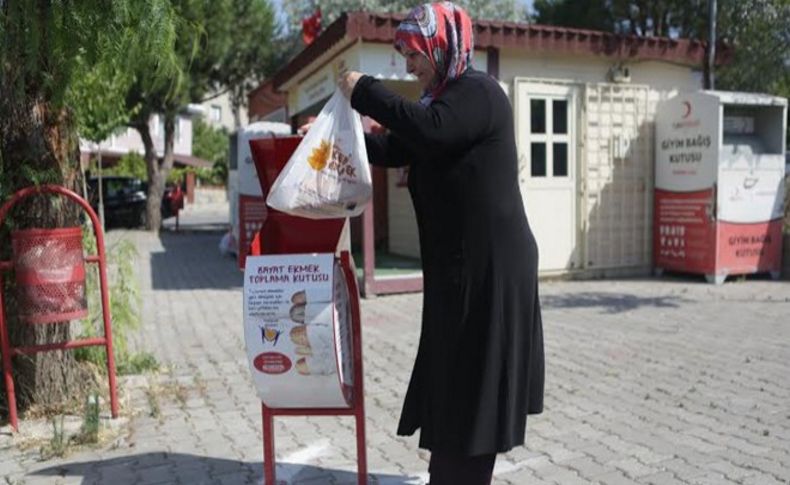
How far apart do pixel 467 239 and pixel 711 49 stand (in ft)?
30.2

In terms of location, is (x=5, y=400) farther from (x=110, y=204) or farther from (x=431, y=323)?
(x=110, y=204)

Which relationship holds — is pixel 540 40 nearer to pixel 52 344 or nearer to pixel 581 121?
pixel 581 121

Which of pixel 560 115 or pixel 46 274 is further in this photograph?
pixel 560 115

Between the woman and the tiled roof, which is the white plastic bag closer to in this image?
the woman

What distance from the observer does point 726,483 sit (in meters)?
3.53

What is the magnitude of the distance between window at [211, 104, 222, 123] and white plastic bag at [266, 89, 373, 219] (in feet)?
219

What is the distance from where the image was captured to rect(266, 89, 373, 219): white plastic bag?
2.84 meters

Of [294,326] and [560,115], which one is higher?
[560,115]

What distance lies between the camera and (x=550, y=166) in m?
10.1

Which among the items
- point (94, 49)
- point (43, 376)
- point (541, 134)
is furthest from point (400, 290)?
point (94, 49)

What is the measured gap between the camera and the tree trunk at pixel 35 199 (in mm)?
4418

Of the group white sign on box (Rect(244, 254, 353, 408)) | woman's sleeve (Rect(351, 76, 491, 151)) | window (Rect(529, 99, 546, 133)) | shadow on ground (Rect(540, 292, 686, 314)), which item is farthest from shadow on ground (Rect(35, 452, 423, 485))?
window (Rect(529, 99, 546, 133))

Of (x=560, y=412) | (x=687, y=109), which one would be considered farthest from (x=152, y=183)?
(x=560, y=412)

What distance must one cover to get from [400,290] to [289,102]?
19.0ft
